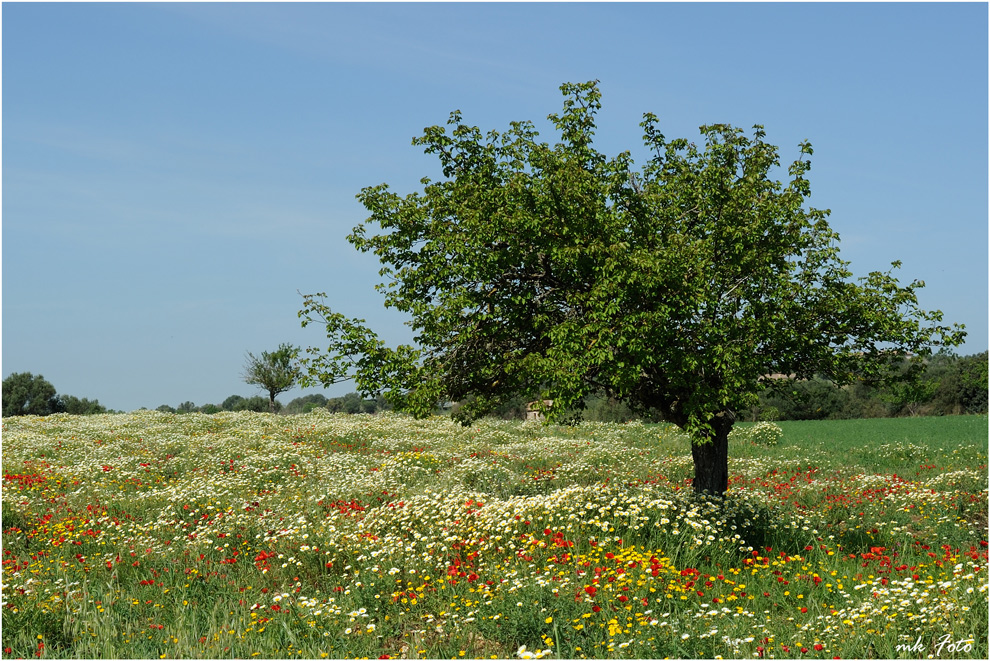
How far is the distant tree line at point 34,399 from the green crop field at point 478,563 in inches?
2882

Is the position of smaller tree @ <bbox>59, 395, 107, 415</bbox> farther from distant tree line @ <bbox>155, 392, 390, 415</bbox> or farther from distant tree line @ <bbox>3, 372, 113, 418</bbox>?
distant tree line @ <bbox>155, 392, 390, 415</bbox>

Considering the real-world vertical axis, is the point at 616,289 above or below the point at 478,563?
above

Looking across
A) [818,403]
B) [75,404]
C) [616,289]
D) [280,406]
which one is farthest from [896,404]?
[75,404]

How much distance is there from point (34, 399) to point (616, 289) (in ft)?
304

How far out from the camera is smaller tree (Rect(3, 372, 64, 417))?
3189 inches

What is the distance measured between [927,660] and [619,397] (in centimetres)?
699

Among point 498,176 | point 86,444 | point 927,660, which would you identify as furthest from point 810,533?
point 86,444

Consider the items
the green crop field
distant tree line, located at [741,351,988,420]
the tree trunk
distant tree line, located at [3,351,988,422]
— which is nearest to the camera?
the green crop field

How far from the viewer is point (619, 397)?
13.2 meters

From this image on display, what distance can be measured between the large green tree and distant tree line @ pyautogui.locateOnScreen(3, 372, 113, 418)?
259 feet

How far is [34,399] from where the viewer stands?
8312 centimetres

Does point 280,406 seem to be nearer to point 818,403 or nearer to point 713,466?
point 818,403

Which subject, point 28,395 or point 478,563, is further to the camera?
point 28,395

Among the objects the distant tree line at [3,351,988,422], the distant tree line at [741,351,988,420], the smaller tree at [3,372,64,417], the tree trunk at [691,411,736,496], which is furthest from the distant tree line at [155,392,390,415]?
the distant tree line at [741,351,988,420]
